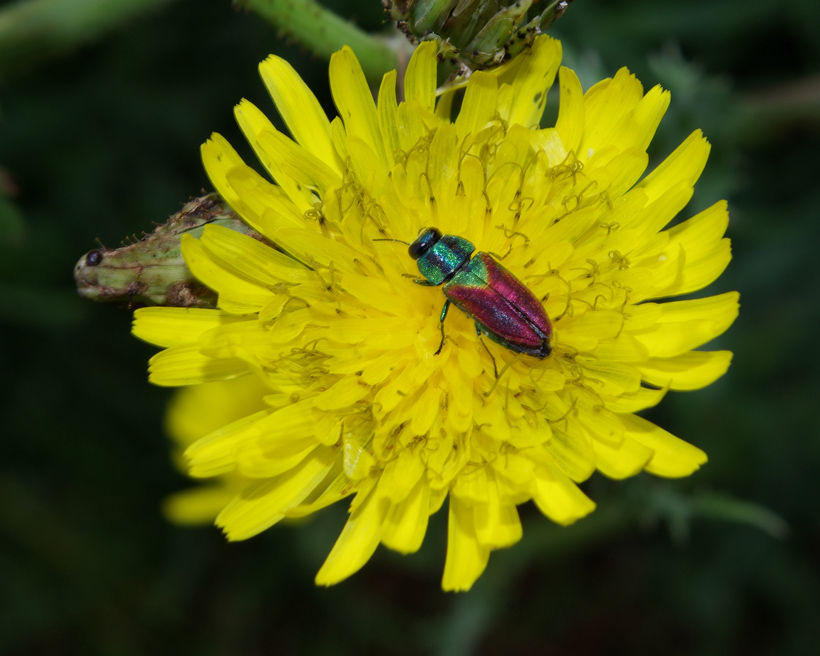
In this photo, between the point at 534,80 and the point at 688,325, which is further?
the point at 534,80

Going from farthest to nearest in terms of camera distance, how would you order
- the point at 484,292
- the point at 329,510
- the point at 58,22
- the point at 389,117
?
the point at 329,510, the point at 58,22, the point at 389,117, the point at 484,292

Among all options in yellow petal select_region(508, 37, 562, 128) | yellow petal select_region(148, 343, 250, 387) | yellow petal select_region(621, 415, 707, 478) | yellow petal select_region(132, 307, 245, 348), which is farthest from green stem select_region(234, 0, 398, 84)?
yellow petal select_region(621, 415, 707, 478)

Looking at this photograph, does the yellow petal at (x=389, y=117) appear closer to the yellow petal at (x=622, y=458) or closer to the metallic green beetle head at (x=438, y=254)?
the metallic green beetle head at (x=438, y=254)

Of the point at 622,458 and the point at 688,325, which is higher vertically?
the point at 688,325

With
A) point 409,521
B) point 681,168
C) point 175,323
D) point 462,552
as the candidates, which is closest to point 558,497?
point 462,552

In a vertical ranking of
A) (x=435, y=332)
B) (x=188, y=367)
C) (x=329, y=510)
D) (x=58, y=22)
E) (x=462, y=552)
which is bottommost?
(x=329, y=510)

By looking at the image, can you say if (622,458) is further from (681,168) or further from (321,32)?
(321,32)

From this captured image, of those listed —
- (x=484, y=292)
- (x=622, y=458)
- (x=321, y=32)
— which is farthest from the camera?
(x=321, y=32)
